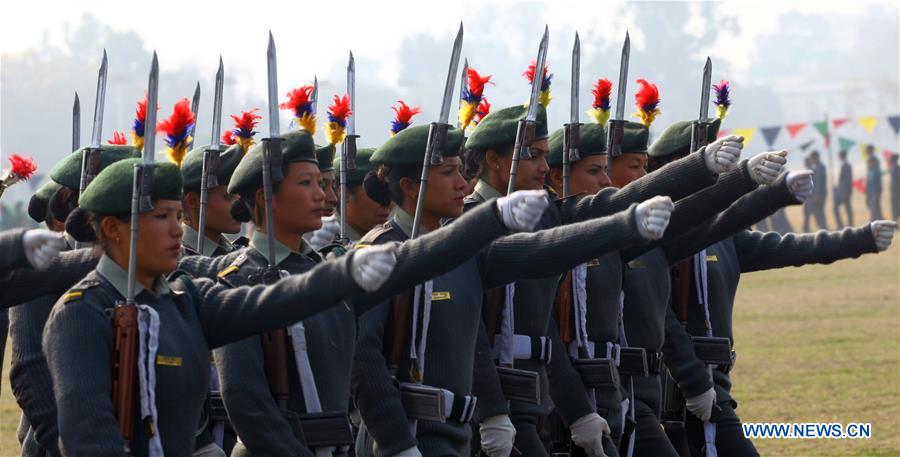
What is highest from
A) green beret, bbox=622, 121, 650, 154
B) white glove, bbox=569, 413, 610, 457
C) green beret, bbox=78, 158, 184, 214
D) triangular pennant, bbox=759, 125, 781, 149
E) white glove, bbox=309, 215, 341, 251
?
triangular pennant, bbox=759, 125, 781, 149

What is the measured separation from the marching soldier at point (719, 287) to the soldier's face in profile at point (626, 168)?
634 millimetres

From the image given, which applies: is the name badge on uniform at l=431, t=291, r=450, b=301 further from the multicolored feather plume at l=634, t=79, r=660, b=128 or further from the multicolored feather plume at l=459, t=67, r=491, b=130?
the multicolored feather plume at l=634, t=79, r=660, b=128

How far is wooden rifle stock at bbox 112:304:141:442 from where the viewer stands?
21.0ft

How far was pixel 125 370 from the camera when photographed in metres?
6.40

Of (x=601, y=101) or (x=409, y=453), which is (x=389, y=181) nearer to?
(x=409, y=453)

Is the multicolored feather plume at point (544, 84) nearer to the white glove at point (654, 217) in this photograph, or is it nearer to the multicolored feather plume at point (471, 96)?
the multicolored feather plume at point (471, 96)

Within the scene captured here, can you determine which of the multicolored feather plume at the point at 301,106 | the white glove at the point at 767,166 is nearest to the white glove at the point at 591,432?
the white glove at the point at 767,166

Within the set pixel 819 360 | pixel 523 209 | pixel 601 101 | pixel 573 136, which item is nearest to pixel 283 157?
pixel 523 209

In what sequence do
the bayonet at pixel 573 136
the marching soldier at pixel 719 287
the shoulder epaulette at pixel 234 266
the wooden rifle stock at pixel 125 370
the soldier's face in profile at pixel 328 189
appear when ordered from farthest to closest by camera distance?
1. the marching soldier at pixel 719 287
2. the bayonet at pixel 573 136
3. the soldier's face in profile at pixel 328 189
4. the shoulder epaulette at pixel 234 266
5. the wooden rifle stock at pixel 125 370

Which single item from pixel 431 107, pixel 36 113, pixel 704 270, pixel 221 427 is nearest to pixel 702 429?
pixel 704 270

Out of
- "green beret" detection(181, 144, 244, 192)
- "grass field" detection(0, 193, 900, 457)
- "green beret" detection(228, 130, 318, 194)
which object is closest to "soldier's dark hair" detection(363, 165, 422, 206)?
"green beret" detection(181, 144, 244, 192)

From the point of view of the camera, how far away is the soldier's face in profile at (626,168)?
10.8 m

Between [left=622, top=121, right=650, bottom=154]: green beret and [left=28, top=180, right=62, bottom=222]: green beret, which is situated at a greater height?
[left=622, top=121, right=650, bottom=154]: green beret

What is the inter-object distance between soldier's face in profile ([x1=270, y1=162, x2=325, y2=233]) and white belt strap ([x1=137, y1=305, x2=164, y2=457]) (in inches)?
52.0
